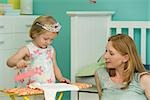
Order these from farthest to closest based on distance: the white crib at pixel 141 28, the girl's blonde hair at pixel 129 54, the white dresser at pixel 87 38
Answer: the white crib at pixel 141 28 → the white dresser at pixel 87 38 → the girl's blonde hair at pixel 129 54

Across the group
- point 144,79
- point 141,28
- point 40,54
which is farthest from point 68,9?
point 144,79

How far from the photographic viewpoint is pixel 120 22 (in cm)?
301

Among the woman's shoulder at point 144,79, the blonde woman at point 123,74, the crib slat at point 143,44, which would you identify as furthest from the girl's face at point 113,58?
the crib slat at point 143,44

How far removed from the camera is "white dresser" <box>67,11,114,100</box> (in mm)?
2738

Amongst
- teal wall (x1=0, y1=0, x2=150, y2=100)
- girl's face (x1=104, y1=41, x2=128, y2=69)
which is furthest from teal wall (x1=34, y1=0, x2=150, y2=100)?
girl's face (x1=104, y1=41, x2=128, y2=69)

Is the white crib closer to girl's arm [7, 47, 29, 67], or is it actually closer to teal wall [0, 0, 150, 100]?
teal wall [0, 0, 150, 100]

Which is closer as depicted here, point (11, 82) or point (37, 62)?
point (37, 62)

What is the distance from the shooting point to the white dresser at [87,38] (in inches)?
108

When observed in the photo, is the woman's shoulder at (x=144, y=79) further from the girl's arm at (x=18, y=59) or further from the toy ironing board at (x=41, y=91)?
the girl's arm at (x=18, y=59)

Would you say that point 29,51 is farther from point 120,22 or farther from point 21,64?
point 120,22

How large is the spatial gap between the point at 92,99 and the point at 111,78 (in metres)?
0.60

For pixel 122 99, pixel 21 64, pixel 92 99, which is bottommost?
pixel 92 99

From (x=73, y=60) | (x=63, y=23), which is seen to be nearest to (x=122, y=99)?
(x=73, y=60)

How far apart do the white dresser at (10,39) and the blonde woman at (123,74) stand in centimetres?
109
